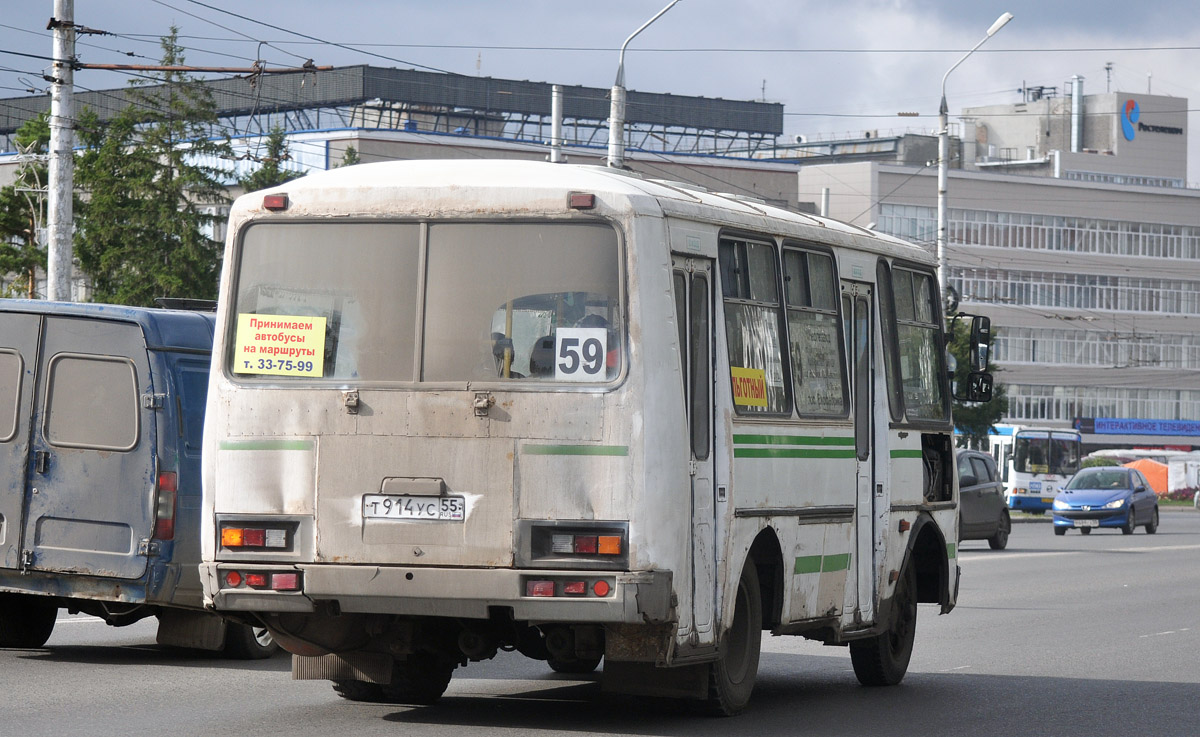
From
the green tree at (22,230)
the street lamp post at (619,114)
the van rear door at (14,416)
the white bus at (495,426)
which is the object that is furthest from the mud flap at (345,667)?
the green tree at (22,230)

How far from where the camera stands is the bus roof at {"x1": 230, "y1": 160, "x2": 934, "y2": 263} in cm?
882

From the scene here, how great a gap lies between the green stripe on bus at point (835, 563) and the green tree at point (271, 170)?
3854 centimetres

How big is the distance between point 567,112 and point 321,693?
69474mm

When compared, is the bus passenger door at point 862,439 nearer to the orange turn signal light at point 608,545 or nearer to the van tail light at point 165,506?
the orange turn signal light at point 608,545

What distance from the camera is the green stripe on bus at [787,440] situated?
9523mm

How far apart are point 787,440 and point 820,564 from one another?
0.89 metres

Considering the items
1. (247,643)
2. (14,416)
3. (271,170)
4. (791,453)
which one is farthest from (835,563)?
(271,170)

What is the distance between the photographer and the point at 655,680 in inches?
367

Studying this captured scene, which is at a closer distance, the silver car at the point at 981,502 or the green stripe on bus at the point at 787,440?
the green stripe on bus at the point at 787,440

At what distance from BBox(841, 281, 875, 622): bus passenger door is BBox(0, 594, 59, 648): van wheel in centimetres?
547

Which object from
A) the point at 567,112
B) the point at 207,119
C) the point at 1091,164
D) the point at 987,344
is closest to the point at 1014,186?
the point at 1091,164

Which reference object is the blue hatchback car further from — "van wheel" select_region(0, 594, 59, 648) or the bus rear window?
the bus rear window

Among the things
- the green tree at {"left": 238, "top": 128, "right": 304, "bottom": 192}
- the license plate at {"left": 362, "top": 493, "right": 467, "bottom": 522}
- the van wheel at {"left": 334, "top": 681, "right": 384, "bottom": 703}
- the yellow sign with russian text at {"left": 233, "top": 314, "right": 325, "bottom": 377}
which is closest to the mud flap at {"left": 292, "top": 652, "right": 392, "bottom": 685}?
the van wheel at {"left": 334, "top": 681, "right": 384, "bottom": 703}

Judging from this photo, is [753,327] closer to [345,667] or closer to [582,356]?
[582,356]
